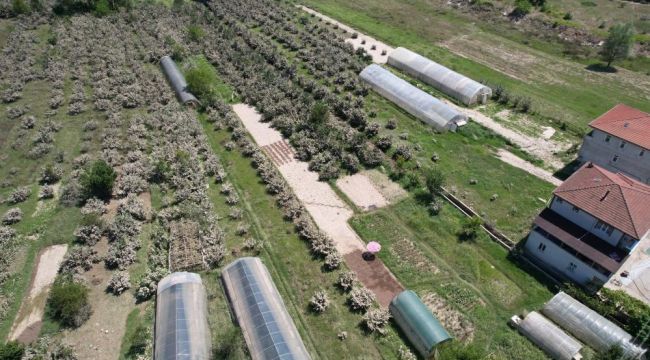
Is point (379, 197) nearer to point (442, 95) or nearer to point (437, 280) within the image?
point (437, 280)

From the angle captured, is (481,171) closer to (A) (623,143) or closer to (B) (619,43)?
(A) (623,143)

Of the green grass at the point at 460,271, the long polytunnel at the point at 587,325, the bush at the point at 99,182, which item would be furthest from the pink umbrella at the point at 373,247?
the bush at the point at 99,182

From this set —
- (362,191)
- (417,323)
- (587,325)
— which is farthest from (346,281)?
(587,325)

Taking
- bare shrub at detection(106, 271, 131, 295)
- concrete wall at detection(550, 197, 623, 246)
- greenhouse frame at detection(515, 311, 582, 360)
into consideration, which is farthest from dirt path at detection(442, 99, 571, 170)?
bare shrub at detection(106, 271, 131, 295)

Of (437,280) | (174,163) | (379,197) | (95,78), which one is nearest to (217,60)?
(95,78)

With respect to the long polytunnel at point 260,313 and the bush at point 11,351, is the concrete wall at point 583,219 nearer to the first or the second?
the long polytunnel at point 260,313
